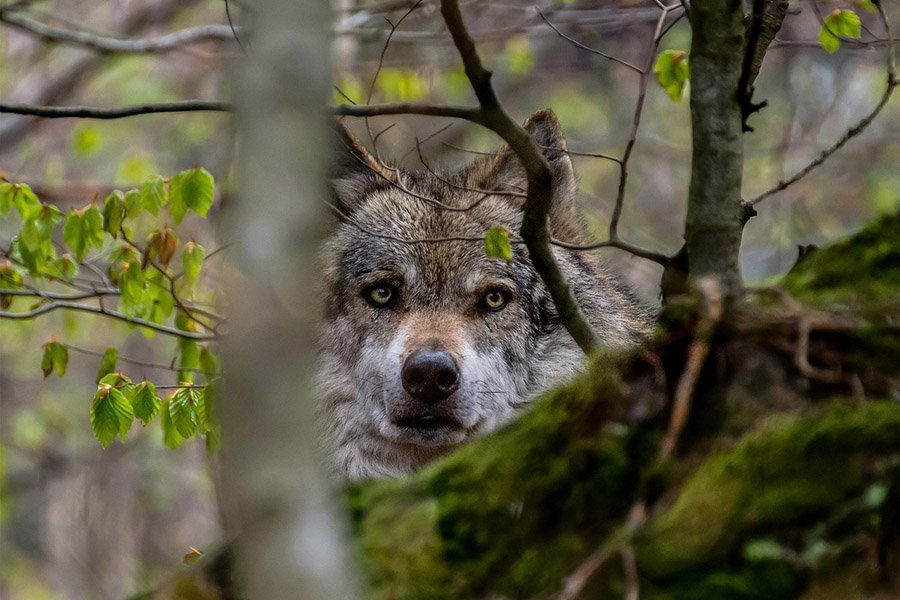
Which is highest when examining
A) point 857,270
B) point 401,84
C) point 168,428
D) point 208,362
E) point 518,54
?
point 518,54

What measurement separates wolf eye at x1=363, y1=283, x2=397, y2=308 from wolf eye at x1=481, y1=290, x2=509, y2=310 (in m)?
0.56

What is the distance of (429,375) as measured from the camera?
595 cm

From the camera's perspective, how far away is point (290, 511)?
7.80 feet

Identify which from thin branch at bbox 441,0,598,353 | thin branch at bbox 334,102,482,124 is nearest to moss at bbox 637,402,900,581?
thin branch at bbox 441,0,598,353

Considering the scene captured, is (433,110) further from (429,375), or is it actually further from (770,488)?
(429,375)

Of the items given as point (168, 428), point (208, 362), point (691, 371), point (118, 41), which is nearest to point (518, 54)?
point (118, 41)

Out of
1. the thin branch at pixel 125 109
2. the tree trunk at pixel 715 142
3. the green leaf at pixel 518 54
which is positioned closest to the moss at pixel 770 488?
the tree trunk at pixel 715 142

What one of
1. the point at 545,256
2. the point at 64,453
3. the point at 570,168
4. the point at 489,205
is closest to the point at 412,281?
the point at 489,205

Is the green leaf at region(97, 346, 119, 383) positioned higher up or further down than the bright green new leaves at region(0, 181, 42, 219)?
further down

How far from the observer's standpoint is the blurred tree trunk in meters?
2.37

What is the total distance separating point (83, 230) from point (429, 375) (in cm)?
200

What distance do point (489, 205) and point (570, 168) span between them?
58 centimetres

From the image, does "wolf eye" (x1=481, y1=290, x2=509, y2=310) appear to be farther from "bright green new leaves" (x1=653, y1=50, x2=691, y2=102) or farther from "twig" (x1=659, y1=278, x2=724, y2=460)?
"twig" (x1=659, y1=278, x2=724, y2=460)

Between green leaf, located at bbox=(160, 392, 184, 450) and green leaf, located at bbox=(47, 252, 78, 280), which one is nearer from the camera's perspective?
green leaf, located at bbox=(160, 392, 184, 450)
